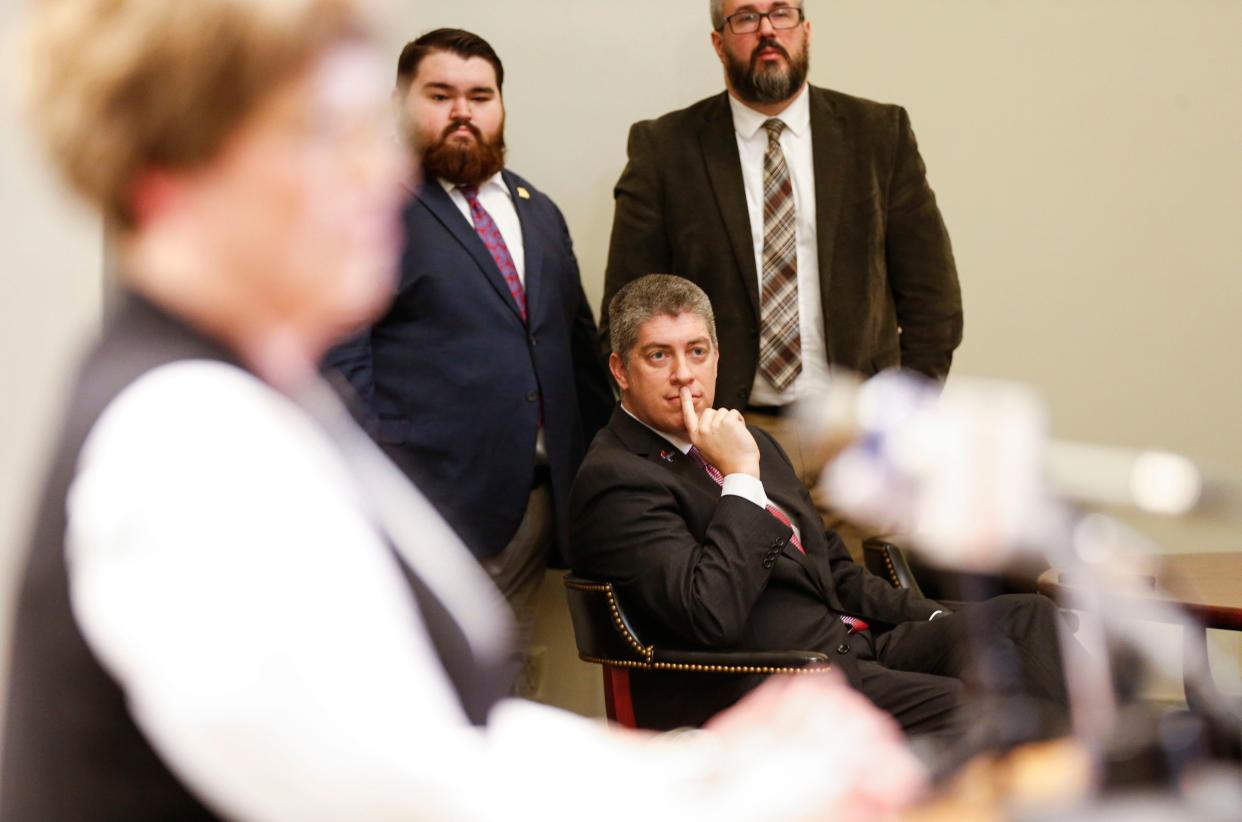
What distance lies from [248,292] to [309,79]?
0.42 ft

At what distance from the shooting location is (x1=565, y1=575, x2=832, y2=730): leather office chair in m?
2.66

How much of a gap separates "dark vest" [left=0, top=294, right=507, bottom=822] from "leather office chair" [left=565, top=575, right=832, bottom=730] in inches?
74.8

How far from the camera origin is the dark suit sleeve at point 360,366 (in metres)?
3.20

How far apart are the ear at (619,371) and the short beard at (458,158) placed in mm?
576

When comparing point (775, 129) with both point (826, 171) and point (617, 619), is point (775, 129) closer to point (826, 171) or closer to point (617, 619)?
point (826, 171)

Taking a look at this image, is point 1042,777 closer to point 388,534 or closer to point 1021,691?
point 388,534

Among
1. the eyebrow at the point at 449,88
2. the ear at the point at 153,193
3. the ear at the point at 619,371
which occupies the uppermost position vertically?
the eyebrow at the point at 449,88

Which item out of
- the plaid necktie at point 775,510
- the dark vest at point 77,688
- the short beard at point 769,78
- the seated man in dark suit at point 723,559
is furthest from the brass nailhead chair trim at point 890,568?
the dark vest at point 77,688

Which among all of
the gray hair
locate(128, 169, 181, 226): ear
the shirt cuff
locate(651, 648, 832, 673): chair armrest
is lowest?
locate(651, 648, 832, 673): chair armrest

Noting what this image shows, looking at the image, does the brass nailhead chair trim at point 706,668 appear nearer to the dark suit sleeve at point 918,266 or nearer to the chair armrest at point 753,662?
the chair armrest at point 753,662

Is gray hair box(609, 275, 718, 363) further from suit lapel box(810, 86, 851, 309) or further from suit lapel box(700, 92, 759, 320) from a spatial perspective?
suit lapel box(810, 86, 851, 309)

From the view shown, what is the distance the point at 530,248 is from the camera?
355cm

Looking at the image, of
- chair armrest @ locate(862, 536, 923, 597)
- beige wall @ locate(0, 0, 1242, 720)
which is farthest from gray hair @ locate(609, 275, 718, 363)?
beige wall @ locate(0, 0, 1242, 720)

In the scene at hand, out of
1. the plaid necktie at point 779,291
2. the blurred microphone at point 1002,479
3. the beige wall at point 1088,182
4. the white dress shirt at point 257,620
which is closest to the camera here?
the white dress shirt at point 257,620
